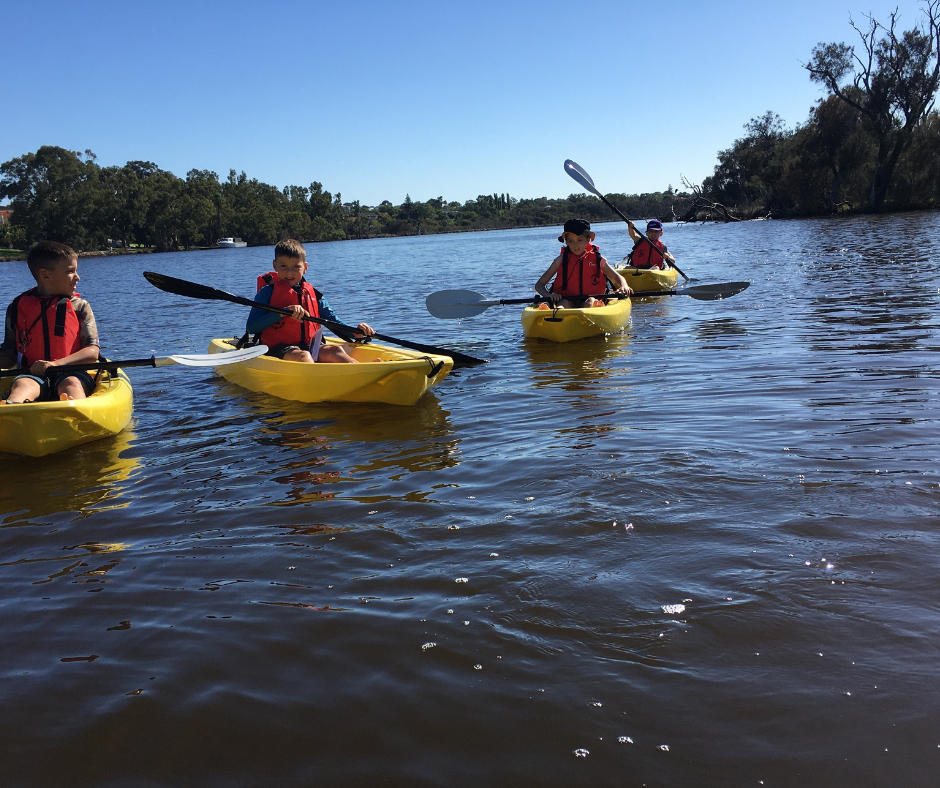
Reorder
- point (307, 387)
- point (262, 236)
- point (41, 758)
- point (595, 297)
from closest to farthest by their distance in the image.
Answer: point (41, 758)
point (307, 387)
point (595, 297)
point (262, 236)

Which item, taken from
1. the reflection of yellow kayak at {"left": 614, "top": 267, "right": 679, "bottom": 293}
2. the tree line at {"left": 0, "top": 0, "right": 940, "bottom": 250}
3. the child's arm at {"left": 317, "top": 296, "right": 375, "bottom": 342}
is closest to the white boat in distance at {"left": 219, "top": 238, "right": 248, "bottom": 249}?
the tree line at {"left": 0, "top": 0, "right": 940, "bottom": 250}

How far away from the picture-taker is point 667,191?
14250 cm

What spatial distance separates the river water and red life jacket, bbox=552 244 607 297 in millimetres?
3509

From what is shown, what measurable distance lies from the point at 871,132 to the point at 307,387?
162 feet

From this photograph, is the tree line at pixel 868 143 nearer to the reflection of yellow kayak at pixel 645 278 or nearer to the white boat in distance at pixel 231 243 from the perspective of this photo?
the reflection of yellow kayak at pixel 645 278

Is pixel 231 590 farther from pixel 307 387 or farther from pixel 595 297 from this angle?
pixel 595 297

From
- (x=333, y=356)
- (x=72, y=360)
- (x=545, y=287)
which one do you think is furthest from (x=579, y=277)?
(x=72, y=360)

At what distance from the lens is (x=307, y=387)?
237 inches

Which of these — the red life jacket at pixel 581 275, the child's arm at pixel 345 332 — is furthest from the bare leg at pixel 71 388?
the red life jacket at pixel 581 275

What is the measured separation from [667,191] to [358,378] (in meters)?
148

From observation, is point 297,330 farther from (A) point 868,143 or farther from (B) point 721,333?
(A) point 868,143

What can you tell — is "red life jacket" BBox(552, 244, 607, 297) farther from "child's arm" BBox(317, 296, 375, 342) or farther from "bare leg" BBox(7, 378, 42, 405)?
"bare leg" BBox(7, 378, 42, 405)

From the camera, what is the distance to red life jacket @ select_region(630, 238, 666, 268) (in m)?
13.2

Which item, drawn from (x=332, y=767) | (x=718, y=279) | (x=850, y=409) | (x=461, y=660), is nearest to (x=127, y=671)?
(x=332, y=767)
